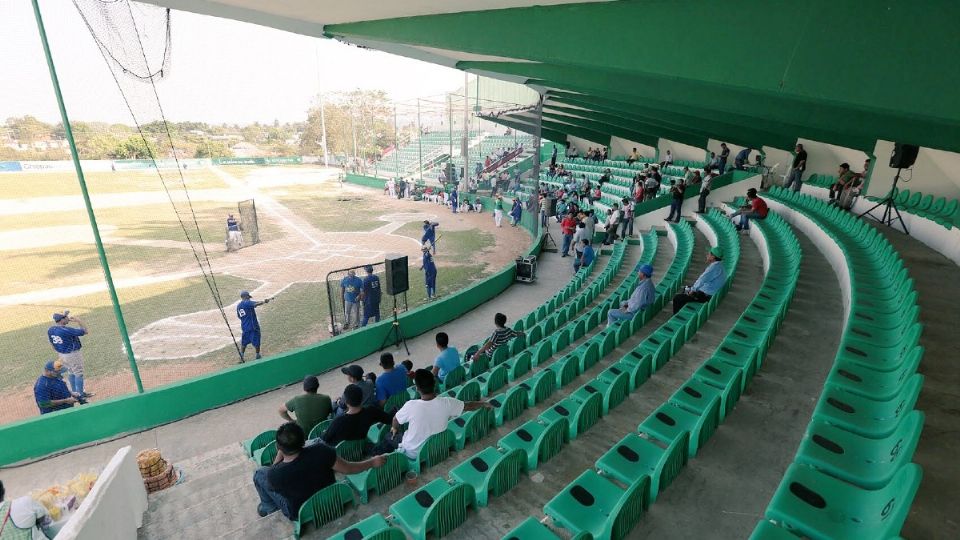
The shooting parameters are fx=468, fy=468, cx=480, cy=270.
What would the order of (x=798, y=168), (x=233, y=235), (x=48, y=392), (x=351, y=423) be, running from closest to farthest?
(x=351, y=423), (x=48, y=392), (x=798, y=168), (x=233, y=235)

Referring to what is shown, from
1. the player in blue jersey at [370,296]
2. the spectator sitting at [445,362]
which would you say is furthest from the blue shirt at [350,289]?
the spectator sitting at [445,362]

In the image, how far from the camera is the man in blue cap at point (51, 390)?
766cm

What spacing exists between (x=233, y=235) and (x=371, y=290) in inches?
502

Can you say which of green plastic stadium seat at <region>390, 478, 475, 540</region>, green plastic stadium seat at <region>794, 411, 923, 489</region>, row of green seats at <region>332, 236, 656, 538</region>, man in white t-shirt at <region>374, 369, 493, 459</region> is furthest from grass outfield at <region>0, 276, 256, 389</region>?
green plastic stadium seat at <region>794, 411, 923, 489</region>

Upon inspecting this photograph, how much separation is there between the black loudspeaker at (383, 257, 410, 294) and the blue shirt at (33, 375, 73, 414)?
5.73 m

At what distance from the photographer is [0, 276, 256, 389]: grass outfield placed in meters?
10.4

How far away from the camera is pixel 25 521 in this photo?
4395 mm

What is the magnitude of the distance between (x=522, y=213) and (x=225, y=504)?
23393mm

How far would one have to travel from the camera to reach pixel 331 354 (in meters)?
9.88

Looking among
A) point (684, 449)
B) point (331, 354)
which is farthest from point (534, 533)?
point (331, 354)

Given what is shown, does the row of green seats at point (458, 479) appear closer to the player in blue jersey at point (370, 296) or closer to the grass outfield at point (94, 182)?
the player in blue jersey at point (370, 296)

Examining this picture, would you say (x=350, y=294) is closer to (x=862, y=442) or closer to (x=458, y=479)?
(x=458, y=479)

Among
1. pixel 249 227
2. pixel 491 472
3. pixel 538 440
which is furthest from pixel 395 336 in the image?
pixel 249 227

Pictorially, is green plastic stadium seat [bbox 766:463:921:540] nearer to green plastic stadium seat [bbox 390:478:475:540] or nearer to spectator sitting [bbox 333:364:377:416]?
green plastic stadium seat [bbox 390:478:475:540]
